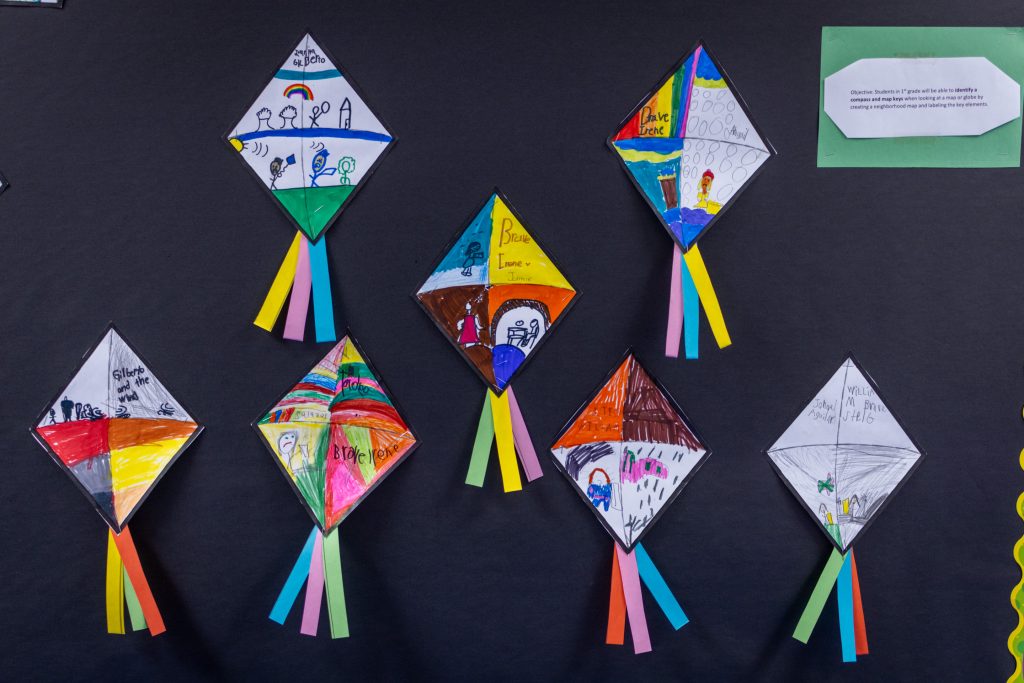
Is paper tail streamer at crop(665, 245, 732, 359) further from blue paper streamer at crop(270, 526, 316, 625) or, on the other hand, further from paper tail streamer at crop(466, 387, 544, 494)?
blue paper streamer at crop(270, 526, 316, 625)

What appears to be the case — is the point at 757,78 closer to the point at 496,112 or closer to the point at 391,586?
the point at 496,112

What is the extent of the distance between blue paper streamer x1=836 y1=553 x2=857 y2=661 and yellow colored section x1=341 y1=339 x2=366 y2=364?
29.0 inches

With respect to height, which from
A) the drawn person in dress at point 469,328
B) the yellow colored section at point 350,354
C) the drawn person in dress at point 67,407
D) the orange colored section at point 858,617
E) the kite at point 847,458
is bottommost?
the orange colored section at point 858,617

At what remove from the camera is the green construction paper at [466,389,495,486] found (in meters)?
0.80

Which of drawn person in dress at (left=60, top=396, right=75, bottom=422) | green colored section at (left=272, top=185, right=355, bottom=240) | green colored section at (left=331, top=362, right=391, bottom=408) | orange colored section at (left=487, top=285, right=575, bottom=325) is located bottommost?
drawn person in dress at (left=60, top=396, right=75, bottom=422)

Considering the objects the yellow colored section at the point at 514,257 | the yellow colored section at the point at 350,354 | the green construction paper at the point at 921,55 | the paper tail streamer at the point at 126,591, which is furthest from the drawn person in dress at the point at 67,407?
the green construction paper at the point at 921,55

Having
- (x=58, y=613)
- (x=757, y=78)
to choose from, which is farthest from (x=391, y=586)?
(x=757, y=78)

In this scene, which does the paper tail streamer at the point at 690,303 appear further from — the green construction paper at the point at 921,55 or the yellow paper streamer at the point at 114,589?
the yellow paper streamer at the point at 114,589

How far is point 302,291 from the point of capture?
2.61 feet

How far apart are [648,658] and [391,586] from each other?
0.38 meters

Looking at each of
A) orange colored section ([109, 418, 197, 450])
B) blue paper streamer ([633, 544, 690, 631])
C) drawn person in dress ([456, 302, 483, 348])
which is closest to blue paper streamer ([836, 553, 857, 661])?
blue paper streamer ([633, 544, 690, 631])

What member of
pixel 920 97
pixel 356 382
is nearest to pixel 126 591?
pixel 356 382

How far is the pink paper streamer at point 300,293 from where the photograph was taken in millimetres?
795

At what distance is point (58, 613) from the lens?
826 millimetres
